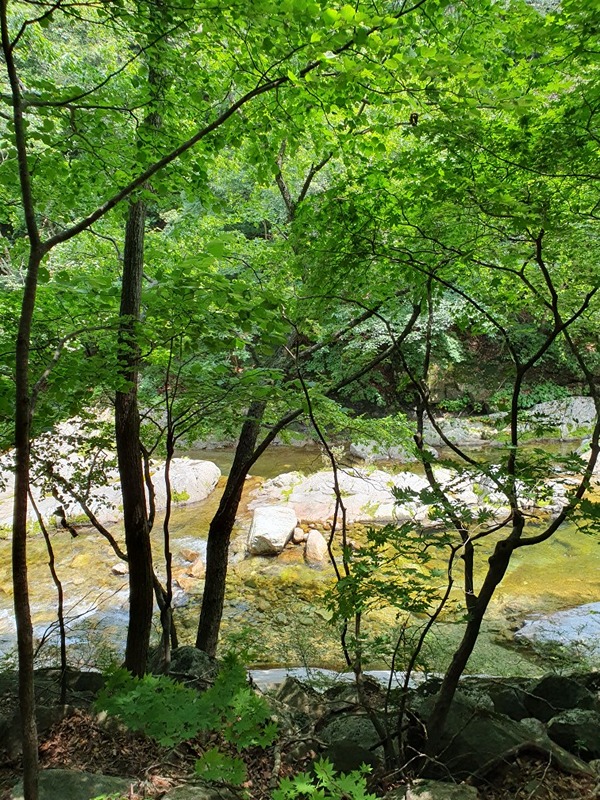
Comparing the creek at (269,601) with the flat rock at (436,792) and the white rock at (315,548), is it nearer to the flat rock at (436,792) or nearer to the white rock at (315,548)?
the white rock at (315,548)

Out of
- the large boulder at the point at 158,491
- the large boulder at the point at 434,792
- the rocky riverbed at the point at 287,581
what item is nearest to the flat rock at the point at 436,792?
the large boulder at the point at 434,792

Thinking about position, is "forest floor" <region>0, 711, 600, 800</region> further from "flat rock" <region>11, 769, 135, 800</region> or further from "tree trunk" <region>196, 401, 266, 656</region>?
"tree trunk" <region>196, 401, 266, 656</region>

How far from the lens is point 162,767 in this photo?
212 centimetres

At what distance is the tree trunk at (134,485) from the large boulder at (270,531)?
13.6ft

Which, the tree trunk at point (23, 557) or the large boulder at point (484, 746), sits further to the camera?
the large boulder at point (484, 746)

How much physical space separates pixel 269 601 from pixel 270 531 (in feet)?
4.84

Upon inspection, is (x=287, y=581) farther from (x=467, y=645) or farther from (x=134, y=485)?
(x=467, y=645)

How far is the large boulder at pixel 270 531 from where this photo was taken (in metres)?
7.60

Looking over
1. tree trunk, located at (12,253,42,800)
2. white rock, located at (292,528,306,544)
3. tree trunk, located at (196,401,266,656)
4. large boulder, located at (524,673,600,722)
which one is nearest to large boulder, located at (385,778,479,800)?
tree trunk, located at (12,253,42,800)

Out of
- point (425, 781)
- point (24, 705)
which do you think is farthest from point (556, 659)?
point (24, 705)

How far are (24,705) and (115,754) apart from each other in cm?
129

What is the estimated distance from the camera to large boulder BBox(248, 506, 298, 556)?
7.60 m

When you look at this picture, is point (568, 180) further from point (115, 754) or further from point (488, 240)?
point (115, 754)

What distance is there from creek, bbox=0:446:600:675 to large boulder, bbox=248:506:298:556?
18cm
